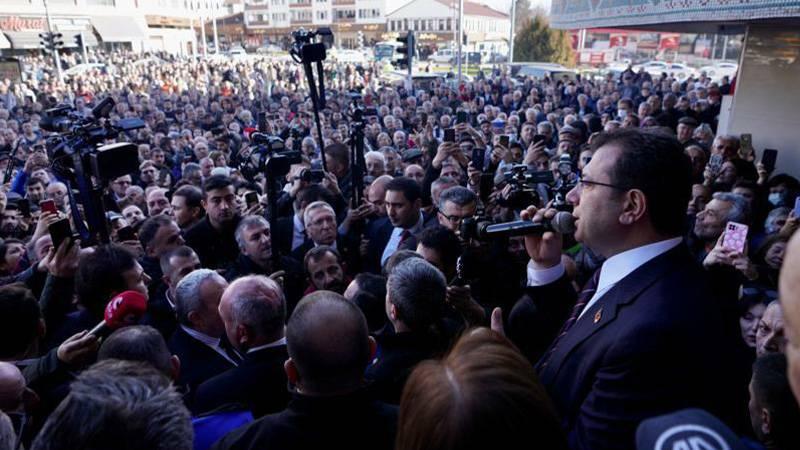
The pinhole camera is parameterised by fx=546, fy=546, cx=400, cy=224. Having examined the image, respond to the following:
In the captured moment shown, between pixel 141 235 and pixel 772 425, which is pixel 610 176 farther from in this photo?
pixel 141 235

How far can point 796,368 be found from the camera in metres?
0.92

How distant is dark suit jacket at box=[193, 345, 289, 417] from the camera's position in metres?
2.26

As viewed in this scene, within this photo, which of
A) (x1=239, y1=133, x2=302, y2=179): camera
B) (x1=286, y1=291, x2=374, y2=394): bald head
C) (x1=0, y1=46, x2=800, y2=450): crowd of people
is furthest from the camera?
(x1=239, y1=133, x2=302, y2=179): camera

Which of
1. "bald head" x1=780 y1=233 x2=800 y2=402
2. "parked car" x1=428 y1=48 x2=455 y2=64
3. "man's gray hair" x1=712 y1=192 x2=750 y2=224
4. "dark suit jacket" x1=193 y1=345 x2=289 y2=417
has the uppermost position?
"parked car" x1=428 y1=48 x2=455 y2=64

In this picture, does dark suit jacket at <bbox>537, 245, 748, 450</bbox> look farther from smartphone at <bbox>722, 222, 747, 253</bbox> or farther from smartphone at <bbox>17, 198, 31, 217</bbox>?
smartphone at <bbox>17, 198, 31, 217</bbox>

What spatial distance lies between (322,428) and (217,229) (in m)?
3.65

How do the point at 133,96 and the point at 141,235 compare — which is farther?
the point at 133,96

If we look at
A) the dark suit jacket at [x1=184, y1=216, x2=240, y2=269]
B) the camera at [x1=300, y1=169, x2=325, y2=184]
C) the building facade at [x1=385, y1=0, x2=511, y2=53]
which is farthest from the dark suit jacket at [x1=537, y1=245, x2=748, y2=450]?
A: the building facade at [x1=385, y1=0, x2=511, y2=53]

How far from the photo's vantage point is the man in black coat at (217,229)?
497 cm

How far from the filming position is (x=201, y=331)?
2.94m

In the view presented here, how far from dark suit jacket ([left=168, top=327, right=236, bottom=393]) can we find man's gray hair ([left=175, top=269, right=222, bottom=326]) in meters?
0.09

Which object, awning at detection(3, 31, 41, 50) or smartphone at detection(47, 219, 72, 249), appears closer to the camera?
smartphone at detection(47, 219, 72, 249)

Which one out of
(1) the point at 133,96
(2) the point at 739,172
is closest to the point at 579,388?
(2) the point at 739,172

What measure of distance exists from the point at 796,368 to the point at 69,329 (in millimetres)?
3388
